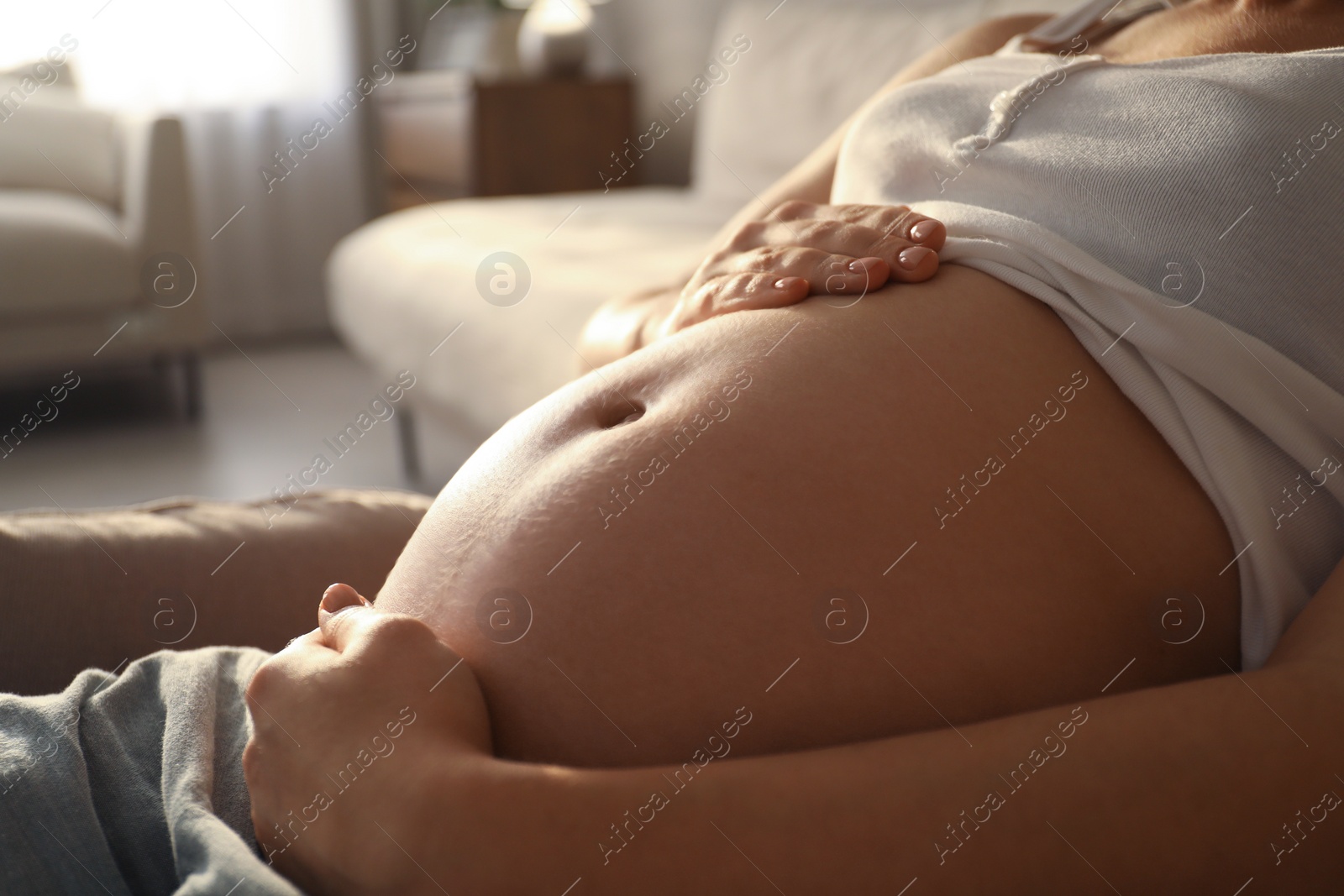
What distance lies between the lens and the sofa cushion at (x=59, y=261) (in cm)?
283

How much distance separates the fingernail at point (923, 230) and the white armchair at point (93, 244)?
2855 mm

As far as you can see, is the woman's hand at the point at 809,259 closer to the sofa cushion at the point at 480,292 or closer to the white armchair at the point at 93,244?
the sofa cushion at the point at 480,292

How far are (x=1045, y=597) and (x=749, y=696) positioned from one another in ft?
0.50

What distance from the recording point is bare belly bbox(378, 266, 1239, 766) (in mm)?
485

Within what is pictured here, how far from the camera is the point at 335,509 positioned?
81cm

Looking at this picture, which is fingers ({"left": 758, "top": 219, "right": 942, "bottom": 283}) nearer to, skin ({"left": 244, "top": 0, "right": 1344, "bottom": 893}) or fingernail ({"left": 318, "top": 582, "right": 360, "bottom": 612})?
skin ({"left": 244, "top": 0, "right": 1344, "bottom": 893})

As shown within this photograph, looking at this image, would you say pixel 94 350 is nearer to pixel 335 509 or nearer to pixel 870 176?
pixel 335 509

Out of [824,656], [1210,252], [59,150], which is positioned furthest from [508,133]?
[824,656]

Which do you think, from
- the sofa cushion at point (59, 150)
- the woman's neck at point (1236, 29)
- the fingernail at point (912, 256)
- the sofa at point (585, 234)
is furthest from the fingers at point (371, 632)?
the sofa cushion at point (59, 150)

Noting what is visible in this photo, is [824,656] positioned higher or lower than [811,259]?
lower

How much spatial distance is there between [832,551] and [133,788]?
335 millimetres

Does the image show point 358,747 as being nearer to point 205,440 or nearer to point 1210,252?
point 1210,252

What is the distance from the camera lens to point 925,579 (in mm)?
506

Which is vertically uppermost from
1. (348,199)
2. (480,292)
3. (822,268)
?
(822,268)
